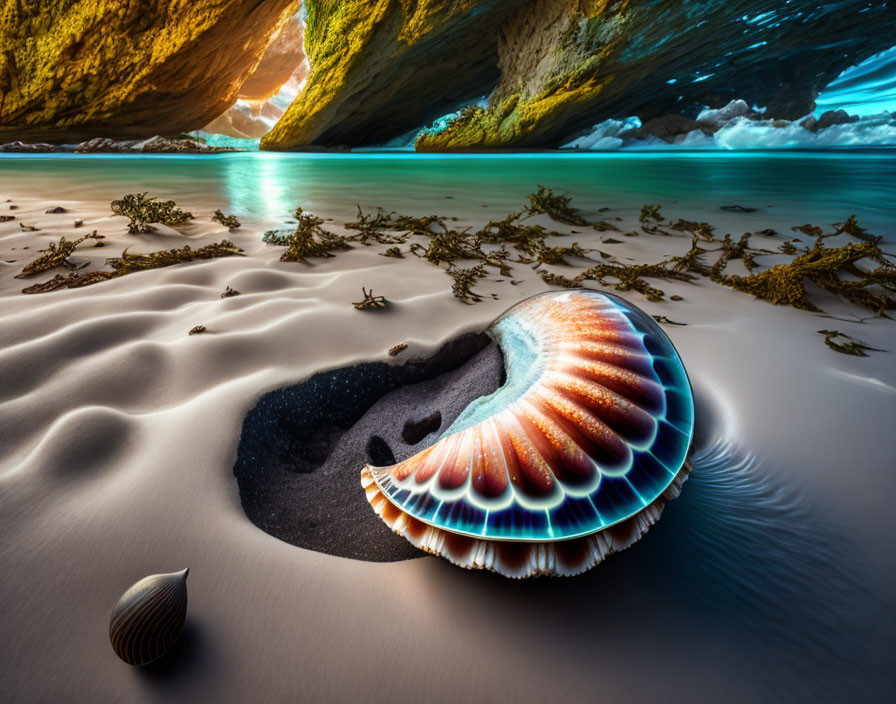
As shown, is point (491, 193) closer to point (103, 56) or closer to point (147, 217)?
point (147, 217)

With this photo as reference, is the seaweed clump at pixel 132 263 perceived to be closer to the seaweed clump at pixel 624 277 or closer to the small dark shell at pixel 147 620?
the small dark shell at pixel 147 620

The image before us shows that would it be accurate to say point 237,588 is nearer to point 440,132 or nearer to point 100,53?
point 440,132

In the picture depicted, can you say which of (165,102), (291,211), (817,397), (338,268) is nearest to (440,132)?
(165,102)

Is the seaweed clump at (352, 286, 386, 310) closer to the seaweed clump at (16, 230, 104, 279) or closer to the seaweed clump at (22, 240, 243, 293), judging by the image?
the seaweed clump at (22, 240, 243, 293)

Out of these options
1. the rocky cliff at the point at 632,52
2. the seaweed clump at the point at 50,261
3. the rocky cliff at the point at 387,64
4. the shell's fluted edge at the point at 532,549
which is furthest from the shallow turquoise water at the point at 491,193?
the rocky cliff at the point at 387,64

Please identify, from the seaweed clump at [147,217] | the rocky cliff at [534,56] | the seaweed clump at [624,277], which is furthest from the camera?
the rocky cliff at [534,56]
